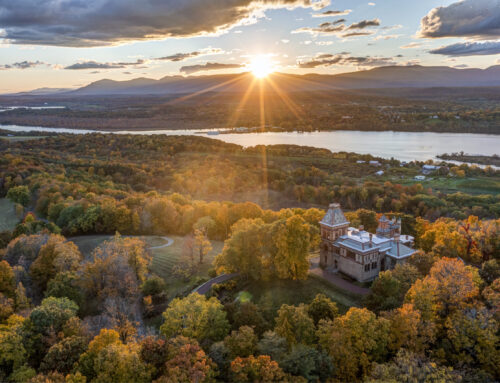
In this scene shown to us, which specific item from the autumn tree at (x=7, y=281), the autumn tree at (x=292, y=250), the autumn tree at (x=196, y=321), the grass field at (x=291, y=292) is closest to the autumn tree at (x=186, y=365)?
the autumn tree at (x=196, y=321)

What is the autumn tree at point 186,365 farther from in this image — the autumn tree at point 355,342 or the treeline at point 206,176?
the treeline at point 206,176

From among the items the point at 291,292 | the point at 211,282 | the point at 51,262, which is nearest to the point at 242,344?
the point at 291,292

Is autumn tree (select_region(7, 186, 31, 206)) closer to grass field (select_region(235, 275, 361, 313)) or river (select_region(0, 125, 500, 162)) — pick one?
grass field (select_region(235, 275, 361, 313))

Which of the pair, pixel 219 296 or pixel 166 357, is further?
pixel 219 296

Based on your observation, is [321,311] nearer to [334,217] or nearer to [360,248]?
[360,248]

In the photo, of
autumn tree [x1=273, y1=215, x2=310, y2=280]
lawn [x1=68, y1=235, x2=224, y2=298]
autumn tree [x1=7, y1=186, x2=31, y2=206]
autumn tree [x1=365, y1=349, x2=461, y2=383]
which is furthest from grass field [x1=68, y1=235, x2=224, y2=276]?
autumn tree [x1=365, y1=349, x2=461, y2=383]

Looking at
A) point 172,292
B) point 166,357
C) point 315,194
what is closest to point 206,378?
point 166,357

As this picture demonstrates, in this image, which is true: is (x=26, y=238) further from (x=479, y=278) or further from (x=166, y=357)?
(x=479, y=278)
